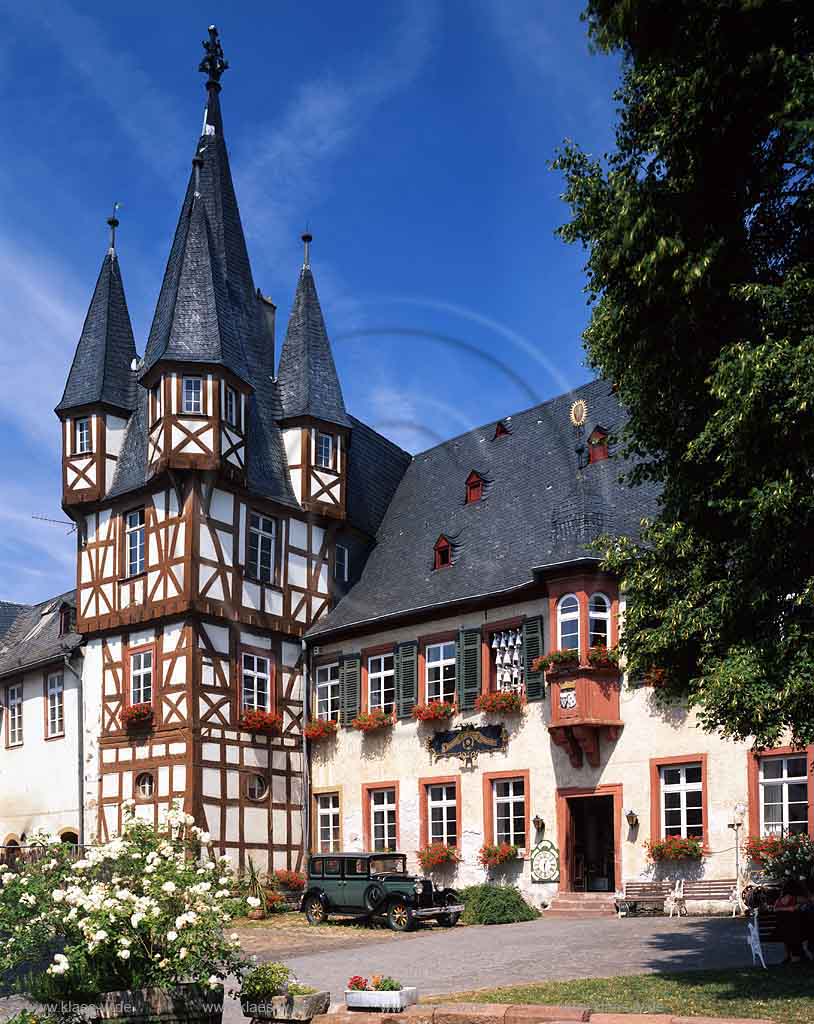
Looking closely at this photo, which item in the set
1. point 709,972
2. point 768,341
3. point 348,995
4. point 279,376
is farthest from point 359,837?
point 768,341

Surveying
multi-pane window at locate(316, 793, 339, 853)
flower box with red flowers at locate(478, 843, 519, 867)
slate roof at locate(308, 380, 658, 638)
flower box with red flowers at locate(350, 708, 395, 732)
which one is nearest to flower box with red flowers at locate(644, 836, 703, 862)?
flower box with red flowers at locate(478, 843, 519, 867)

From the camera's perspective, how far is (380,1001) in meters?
12.8

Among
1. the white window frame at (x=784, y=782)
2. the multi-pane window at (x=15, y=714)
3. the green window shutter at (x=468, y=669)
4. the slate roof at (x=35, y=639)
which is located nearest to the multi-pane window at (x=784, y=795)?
the white window frame at (x=784, y=782)

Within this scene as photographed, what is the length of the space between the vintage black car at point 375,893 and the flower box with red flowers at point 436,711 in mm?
3884

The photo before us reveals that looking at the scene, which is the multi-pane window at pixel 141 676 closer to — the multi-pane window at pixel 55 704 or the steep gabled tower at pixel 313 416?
the multi-pane window at pixel 55 704

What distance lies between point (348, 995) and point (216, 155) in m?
29.7

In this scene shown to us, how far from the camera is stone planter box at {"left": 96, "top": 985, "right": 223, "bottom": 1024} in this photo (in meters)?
11.6

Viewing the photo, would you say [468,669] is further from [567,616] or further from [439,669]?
[567,616]

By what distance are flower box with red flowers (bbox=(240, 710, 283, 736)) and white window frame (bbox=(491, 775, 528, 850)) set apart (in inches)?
227

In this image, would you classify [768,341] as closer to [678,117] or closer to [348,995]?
[678,117]

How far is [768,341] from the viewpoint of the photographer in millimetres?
13539

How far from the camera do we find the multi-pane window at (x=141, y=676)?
1213 inches

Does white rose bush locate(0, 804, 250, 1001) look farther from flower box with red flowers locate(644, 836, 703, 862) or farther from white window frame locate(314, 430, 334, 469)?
white window frame locate(314, 430, 334, 469)

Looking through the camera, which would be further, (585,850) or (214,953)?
(585,850)
